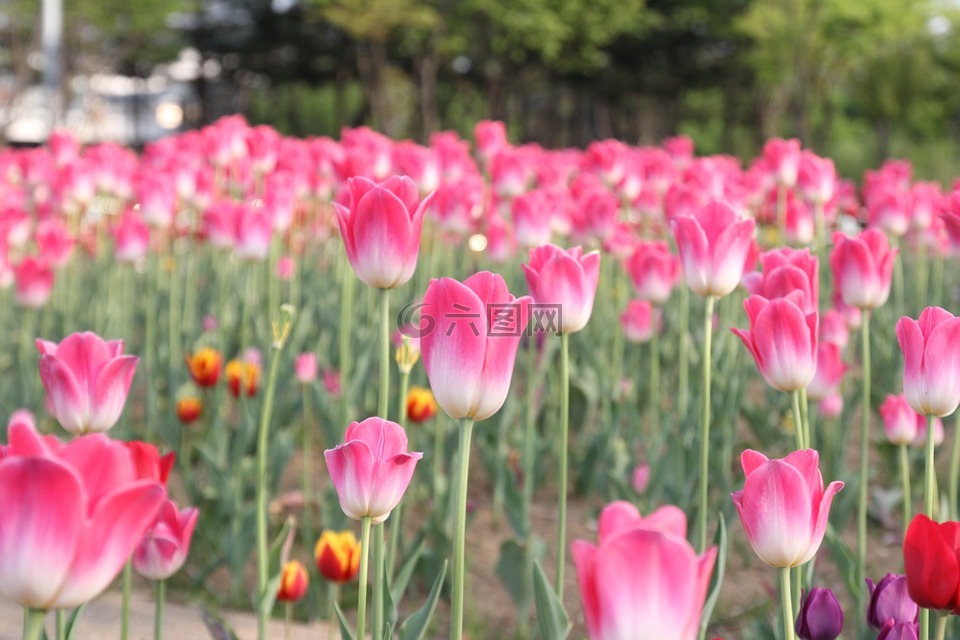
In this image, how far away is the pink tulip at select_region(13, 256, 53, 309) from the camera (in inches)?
135

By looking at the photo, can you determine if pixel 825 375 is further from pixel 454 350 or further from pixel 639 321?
pixel 454 350

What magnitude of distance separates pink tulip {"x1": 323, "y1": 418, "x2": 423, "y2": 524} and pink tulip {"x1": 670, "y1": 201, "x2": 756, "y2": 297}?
2.31ft

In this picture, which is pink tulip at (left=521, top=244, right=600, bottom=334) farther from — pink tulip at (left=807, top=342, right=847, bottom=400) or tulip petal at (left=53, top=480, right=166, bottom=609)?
pink tulip at (left=807, top=342, right=847, bottom=400)

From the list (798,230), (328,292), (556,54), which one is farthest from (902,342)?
(556,54)

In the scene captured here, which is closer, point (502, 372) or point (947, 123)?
point (502, 372)

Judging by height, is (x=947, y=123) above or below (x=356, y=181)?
above

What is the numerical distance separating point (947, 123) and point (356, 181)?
136 feet

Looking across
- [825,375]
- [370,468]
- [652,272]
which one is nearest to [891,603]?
[370,468]

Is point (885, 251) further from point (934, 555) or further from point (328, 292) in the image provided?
point (328, 292)

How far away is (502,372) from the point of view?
1.16 m

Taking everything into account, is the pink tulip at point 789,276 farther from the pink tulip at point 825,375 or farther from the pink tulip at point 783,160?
the pink tulip at point 783,160

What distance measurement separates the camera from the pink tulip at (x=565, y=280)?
1.50 meters

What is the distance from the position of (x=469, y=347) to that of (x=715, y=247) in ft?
2.37

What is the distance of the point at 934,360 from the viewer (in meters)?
1.30
